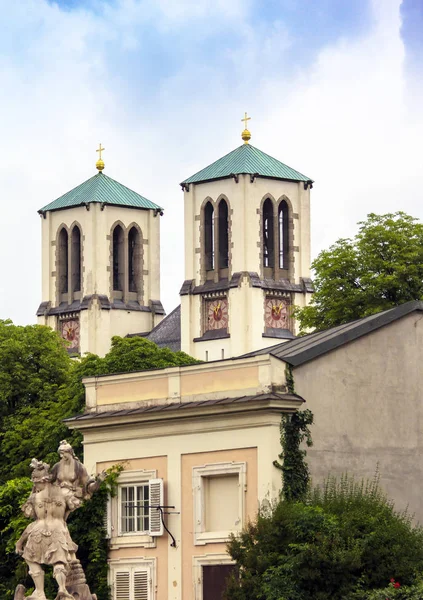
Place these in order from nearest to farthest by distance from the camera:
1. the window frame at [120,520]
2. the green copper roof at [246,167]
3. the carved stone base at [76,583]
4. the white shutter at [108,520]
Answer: the carved stone base at [76,583] → the window frame at [120,520] → the white shutter at [108,520] → the green copper roof at [246,167]

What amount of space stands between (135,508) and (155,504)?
49.0 inches

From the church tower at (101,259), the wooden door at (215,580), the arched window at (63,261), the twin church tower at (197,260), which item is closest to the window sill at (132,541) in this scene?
the wooden door at (215,580)

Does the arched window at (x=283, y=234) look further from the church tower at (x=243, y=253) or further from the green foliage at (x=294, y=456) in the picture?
the green foliage at (x=294, y=456)

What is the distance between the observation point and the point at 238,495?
48.9 meters

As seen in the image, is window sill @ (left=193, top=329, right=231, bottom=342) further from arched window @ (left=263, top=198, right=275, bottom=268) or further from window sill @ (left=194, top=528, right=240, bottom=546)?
window sill @ (left=194, top=528, right=240, bottom=546)

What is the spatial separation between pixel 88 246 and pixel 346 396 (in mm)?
94325

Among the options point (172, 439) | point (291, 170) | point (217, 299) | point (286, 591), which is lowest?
point (286, 591)

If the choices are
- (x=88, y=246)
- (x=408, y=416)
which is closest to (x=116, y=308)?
(x=88, y=246)

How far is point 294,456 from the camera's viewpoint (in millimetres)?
48625

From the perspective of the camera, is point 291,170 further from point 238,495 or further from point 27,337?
point 238,495

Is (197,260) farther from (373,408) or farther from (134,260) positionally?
(373,408)

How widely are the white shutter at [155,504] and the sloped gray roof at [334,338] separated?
3.61 metres

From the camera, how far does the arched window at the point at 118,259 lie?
144750mm

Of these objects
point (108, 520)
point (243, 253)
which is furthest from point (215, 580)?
point (243, 253)
